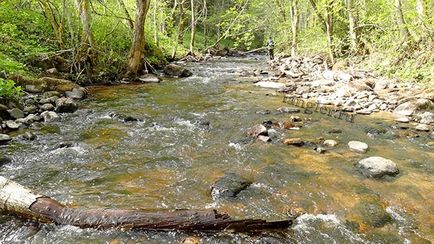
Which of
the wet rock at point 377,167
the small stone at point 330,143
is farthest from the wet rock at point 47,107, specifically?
the wet rock at point 377,167

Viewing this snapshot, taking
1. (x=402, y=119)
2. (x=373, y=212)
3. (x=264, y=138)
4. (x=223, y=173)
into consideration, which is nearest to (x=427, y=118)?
(x=402, y=119)

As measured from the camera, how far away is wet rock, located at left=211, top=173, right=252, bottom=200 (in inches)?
174

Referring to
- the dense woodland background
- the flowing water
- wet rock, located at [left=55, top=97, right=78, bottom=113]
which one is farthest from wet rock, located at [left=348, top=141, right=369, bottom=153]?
wet rock, located at [left=55, top=97, right=78, bottom=113]

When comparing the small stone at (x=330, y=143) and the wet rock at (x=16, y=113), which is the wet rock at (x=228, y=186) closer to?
the small stone at (x=330, y=143)

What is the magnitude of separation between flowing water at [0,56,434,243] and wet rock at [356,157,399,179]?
144mm

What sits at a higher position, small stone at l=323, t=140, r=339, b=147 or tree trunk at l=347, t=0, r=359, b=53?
tree trunk at l=347, t=0, r=359, b=53

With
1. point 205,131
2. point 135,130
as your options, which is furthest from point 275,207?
point 135,130

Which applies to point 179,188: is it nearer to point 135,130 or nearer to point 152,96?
point 135,130

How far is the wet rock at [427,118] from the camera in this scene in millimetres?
7872

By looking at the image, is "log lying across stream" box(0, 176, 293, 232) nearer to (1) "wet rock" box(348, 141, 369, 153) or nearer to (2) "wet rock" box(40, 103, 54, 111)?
(1) "wet rock" box(348, 141, 369, 153)

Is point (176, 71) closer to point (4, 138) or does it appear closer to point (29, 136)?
point (29, 136)

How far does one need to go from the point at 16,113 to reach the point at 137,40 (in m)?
6.60

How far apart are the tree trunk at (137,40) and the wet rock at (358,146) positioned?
931 centimetres

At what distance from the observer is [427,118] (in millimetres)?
7949
